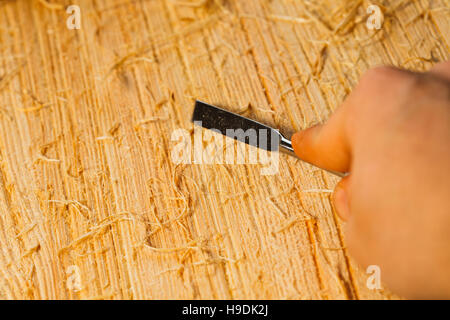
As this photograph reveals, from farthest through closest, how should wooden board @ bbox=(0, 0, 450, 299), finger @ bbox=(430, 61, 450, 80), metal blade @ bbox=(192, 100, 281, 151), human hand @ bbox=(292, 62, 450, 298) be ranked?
metal blade @ bbox=(192, 100, 281, 151), wooden board @ bbox=(0, 0, 450, 299), finger @ bbox=(430, 61, 450, 80), human hand @ bbox=(292, 62, 450, 298)

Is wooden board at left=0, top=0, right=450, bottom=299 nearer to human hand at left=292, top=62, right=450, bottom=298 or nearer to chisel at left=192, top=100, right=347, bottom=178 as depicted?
chisel at left=192, top=100, right=347, bottom=178

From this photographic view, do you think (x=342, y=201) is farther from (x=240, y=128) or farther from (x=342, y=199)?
(x=240, y=128)

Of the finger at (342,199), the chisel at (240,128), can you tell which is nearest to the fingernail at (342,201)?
the finger at (342,199)

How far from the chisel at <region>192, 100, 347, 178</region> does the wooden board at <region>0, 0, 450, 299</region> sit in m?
0.03

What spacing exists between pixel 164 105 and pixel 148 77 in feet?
0.27

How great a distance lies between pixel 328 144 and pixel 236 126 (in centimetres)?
25

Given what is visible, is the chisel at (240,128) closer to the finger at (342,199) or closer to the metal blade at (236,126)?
the metal blade at (236,126)

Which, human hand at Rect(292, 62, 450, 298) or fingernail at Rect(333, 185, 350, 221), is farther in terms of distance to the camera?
fingernail at Rect(333, 185, 350, 221)

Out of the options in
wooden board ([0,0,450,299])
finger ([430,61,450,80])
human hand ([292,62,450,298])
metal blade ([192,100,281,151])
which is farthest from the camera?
metal blade ([192,100,281,151])

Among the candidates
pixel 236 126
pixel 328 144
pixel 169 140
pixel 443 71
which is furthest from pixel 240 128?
pixel 443 71

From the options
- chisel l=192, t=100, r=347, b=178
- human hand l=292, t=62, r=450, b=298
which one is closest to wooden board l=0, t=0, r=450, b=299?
chisel l=192, t=100, r=347, b=178

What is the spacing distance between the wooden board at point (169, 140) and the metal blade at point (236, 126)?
0.04 metres

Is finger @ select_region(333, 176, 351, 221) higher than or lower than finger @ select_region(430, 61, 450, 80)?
lower

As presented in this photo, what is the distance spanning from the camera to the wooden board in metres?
0.76
